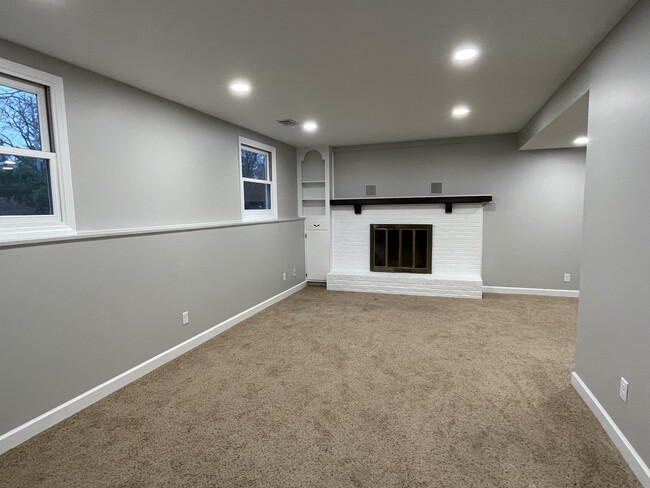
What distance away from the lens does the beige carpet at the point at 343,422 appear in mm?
1764

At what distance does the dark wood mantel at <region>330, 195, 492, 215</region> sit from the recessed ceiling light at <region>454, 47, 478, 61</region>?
3.01 meters

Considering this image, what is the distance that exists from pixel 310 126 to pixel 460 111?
5.76 feet

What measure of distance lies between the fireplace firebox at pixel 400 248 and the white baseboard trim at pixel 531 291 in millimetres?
1004

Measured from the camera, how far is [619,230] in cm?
192

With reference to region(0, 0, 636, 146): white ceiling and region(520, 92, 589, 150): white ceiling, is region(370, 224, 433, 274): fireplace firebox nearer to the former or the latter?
region(520, 92, 589, 150): white ceiling

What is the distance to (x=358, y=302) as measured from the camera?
4.97 metres

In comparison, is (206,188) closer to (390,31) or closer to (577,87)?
(390,31)

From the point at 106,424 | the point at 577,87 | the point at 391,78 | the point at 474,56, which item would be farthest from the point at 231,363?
the point at 577,87

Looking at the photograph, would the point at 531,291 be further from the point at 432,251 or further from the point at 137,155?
the point at 137,155

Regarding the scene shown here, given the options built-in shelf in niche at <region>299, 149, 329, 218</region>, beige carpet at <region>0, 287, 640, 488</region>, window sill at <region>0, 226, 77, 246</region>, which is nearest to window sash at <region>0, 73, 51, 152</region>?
window sill at <region>0, 226, 77, 246</region>

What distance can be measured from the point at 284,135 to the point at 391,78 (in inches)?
94.8

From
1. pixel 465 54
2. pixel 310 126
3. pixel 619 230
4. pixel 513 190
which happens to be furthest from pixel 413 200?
pixel 619 230

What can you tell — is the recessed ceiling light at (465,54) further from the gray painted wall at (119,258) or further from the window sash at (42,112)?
the window sash at (42,112)

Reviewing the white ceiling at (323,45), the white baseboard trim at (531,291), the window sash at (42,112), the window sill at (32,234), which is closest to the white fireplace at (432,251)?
the white baseboard trim at (531,291)
